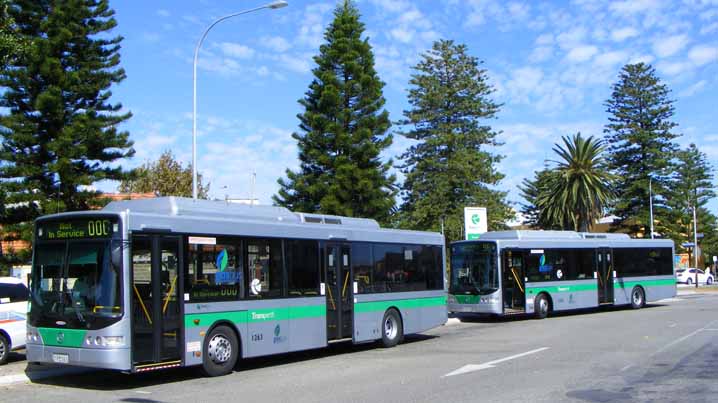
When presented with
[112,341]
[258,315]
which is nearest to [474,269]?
[258,315]

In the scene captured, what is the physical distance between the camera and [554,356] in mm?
14562

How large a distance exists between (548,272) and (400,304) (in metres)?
10.4

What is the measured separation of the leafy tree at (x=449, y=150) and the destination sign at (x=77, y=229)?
36809 millimetres

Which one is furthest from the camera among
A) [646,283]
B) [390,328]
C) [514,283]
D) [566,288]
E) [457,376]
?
[646,283]

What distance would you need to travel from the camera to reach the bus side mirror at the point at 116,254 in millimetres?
11094

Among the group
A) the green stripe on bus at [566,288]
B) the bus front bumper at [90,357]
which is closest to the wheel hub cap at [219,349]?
the bus front bumper at [90,357]

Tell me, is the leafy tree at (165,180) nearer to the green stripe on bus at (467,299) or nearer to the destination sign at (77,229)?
the green stripe on bus at (467,299)

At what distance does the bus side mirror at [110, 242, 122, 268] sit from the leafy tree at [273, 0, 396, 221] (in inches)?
1007

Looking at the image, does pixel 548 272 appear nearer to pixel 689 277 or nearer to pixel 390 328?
pixel 390 328

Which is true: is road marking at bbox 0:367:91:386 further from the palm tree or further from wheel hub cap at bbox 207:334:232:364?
the palm tree

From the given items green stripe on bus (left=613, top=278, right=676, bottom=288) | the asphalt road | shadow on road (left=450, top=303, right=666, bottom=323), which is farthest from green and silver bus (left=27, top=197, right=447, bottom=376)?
green stripe on bus (left=613, top=278, right=676, bottom=288)

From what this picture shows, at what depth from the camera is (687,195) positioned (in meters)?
68.9

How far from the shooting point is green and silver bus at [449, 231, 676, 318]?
80.4 feet

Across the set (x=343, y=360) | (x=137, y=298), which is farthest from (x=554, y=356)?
(x=137, y=298)
